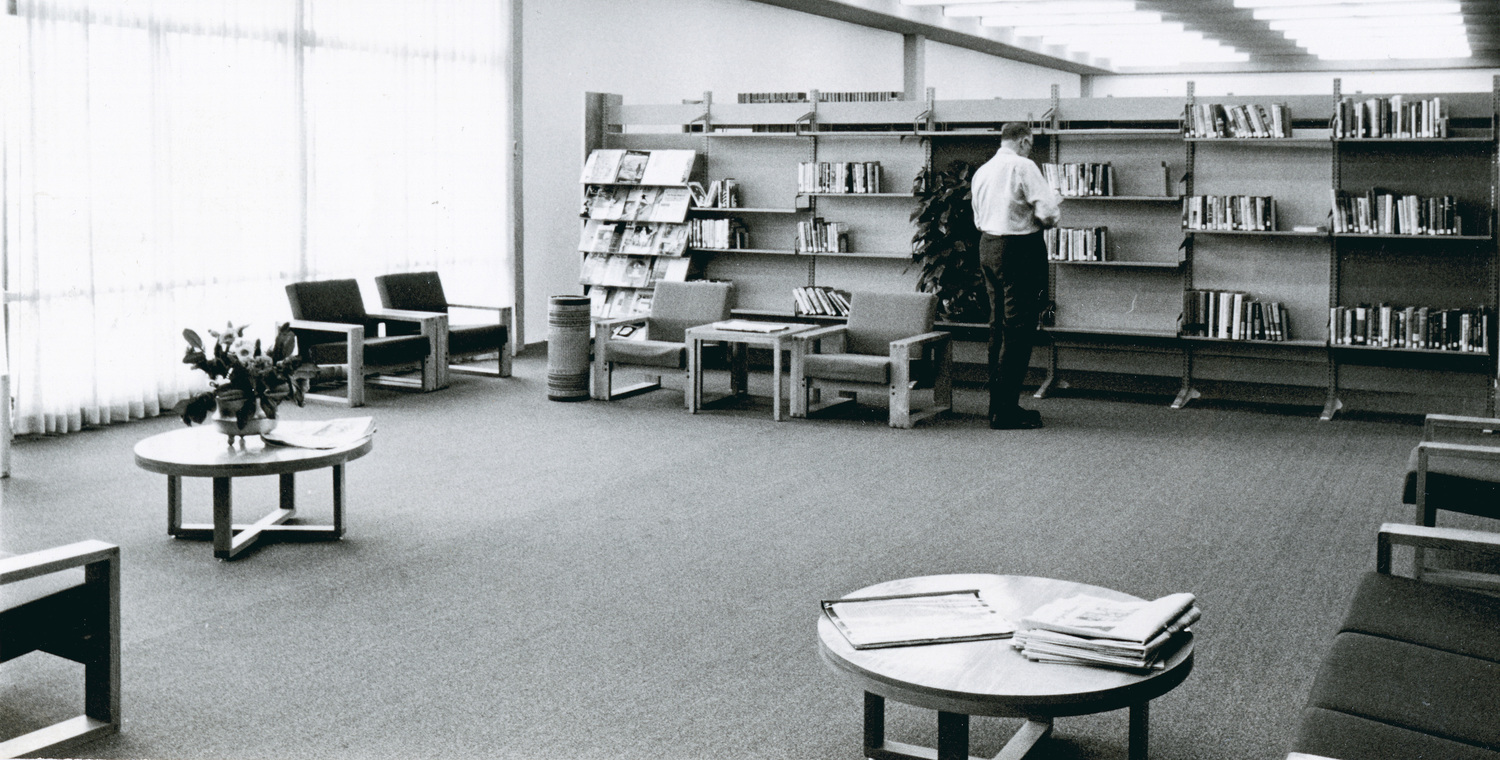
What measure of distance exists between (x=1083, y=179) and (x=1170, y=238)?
726 mm

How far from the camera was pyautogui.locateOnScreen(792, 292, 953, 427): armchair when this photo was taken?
859 centimetres

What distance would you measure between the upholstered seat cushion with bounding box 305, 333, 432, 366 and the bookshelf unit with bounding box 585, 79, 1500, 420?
2709mm

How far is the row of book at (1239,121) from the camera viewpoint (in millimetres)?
9148

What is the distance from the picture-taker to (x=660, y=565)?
5.39 meters

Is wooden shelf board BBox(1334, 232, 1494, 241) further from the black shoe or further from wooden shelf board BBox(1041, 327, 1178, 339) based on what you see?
the black shoe

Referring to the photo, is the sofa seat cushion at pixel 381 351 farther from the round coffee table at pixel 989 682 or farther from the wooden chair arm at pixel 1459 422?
the round coffee table at pixel 989 682

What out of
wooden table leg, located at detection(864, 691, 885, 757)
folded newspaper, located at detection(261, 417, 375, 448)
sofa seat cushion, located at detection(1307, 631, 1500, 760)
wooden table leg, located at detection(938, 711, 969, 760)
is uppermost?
folded newspaper, located at detection(261, 417, 375, 448)

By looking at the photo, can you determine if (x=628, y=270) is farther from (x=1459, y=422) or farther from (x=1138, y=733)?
(x=1138, y=733)

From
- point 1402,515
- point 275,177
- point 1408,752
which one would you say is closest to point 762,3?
point 275,177

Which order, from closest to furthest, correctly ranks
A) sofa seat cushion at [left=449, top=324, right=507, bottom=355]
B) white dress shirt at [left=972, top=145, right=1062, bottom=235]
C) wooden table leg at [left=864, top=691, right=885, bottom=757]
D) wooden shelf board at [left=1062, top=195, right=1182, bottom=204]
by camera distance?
wooden table leg at [left=864, top=691, right=885, bottom=757]
white dress shirt at [left=972, top=145, right=1062, bottom=235]
wooden shelf board at [left=1062, top=195, right=1182, bottom=204]
sofa seat cushion at [left=449, top=324, right=507, bottom=355]

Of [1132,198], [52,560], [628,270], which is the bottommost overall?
[52,560]

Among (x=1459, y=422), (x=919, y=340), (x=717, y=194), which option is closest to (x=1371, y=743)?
(x=1459, y=422)

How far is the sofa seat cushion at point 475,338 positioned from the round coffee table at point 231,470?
3.96 meters

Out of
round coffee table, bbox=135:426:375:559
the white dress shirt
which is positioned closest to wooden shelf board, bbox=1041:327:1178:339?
the white dress shirt
